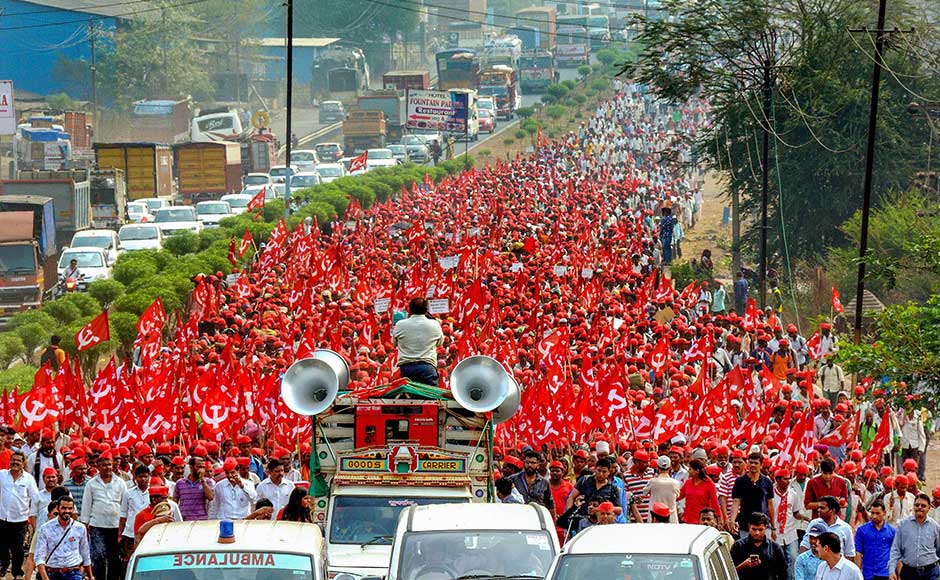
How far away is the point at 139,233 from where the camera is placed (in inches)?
1613

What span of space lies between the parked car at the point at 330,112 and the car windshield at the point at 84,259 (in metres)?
57.2

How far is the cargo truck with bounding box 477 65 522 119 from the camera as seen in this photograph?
9334 cm

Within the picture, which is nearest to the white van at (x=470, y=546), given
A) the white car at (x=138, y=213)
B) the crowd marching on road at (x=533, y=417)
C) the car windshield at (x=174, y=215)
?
the crowd marching on road at (x=533, y=417)

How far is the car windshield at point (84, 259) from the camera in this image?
3609 centimetres

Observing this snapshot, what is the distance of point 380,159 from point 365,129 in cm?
1068

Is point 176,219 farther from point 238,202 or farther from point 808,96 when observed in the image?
point 808,96

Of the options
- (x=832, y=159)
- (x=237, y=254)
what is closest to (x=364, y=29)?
(x=832, y=159)

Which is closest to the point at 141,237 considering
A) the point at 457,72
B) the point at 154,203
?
the point at 154,203

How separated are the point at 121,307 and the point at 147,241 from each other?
11.9 metres

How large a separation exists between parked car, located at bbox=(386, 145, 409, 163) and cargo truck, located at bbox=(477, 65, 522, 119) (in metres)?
20.1

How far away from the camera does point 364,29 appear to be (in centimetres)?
11775

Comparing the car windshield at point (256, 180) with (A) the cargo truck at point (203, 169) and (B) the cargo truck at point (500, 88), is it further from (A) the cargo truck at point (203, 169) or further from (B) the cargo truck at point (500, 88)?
(B) the cargo truck at point (500, 88)

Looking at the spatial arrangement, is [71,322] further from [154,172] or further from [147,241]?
[154,172]

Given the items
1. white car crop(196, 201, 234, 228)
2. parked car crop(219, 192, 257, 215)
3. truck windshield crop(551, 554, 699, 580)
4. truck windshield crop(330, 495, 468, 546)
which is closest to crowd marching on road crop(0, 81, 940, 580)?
truck windshield crop(330, 495, 468, 546)
